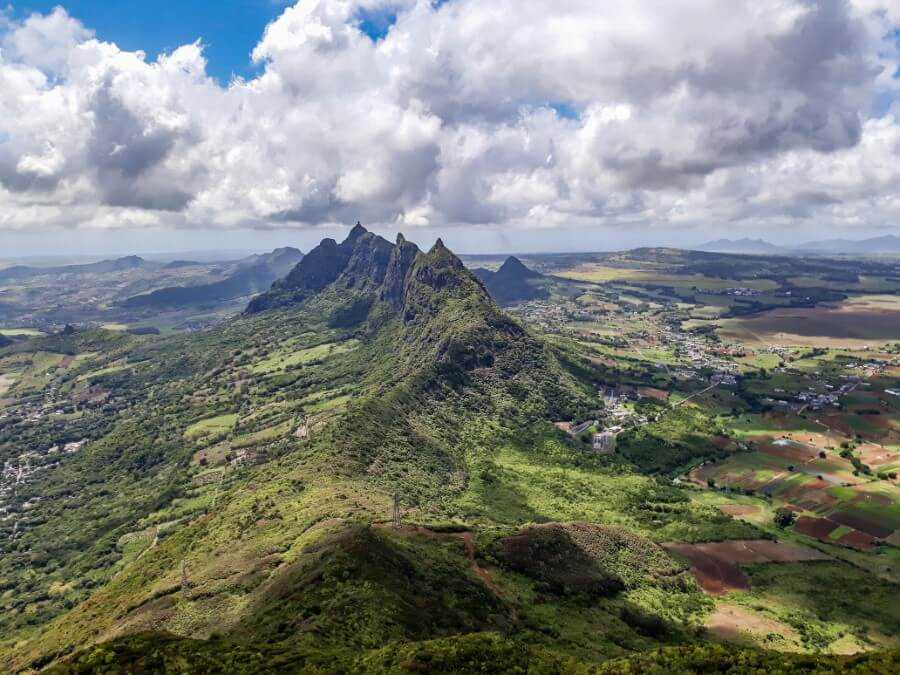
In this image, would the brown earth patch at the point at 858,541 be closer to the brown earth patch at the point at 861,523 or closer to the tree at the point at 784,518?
the brown earth patch at the point at 861,523

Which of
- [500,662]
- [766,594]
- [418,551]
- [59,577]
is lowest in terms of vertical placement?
[59,577]

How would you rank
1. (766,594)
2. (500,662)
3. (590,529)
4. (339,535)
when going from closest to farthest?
(500,662) → (339,535) → (766,594) → (590,529)

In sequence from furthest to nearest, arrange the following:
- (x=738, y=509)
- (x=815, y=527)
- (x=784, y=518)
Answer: (x=738, y=509) < (x=784, y=518) < (x=815, y=527)

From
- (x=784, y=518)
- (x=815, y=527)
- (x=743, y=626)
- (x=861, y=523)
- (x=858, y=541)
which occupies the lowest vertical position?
(x=815, y=527)

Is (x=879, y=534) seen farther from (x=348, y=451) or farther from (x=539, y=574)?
(x=348, y=451)

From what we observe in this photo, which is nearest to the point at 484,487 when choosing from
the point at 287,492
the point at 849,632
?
the point at 287,492

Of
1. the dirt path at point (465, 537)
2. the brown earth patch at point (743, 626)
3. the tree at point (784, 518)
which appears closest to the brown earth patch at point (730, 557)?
the brown earth patch at point (743, 626)

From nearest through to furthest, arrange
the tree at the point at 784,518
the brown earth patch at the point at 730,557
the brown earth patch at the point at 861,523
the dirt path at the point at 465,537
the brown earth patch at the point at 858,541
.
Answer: the dirt path at the point at 465,537 < the brown earth patch at the point at 730,557 < the brown earth patch at the point at 858,541 < the brown earth patch at the point at 861,523 < the tree at the point at 784,518

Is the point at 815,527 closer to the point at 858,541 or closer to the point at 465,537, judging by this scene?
the point at 858,541

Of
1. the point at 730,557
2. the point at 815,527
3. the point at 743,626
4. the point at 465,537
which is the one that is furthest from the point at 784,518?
the point at 465,537

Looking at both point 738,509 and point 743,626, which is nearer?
point 743,626

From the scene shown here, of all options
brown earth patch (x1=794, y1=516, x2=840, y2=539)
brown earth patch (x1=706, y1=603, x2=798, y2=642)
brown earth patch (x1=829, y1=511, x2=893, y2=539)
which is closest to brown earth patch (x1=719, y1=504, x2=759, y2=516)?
brown earth patch (x1=794, y1=516, x2=840, y2=539)
